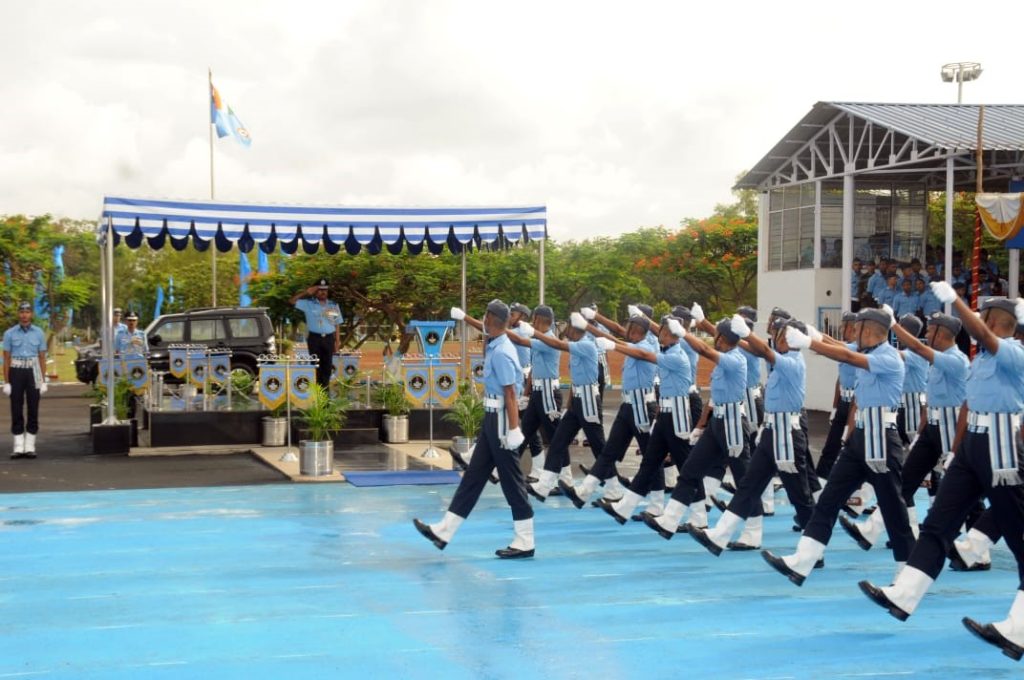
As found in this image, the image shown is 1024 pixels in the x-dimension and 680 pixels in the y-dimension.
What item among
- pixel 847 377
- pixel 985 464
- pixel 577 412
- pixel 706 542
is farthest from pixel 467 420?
pixel 985 464

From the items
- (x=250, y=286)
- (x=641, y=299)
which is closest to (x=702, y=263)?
(x=641, y=299)

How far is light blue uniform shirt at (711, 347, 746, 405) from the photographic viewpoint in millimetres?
9500

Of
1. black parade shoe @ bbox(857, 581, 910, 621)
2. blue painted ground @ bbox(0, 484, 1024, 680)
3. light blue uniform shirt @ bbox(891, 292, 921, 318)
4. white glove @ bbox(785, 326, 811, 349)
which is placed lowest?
blue painted ground @ bbox(0, 484, 1024, 680)

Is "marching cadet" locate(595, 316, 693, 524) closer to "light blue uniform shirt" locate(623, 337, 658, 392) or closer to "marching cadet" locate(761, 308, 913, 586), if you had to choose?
"light blue uniform shirt" locate(623, 337, 658, 392)

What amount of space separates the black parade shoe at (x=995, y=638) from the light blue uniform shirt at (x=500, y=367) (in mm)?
3794

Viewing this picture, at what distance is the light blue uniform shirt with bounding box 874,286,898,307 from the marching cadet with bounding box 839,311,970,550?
13.5 meters

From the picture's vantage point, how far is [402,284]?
2977 centimetres

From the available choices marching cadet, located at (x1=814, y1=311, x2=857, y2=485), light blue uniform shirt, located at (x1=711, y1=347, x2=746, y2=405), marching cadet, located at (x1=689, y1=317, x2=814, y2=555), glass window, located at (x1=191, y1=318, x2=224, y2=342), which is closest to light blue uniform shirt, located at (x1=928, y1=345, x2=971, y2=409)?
marching cadet, located at (x1=689, y1=317, x2=814, y2=555)

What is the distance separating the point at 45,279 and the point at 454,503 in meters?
28.2

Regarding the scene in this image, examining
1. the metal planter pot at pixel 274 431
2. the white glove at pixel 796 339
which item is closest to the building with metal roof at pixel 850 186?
the metal planter pot at pixel 274 431

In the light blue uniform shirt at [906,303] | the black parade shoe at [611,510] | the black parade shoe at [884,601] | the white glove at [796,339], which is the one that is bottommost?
the black parade shoe at [611,510]

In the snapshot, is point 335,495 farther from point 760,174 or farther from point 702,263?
point 702,263

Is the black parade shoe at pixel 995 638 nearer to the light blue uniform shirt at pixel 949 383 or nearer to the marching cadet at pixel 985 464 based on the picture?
the marching cadet at pixel 985 464

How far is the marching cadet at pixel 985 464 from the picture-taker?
6637mm
